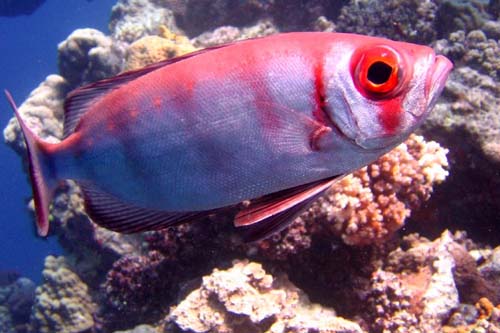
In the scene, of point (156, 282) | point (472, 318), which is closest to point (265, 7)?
point (156, 282)

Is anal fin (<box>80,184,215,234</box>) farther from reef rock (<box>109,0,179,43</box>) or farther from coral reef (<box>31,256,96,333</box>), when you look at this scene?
reef rock (<box>109,0,179,43</box>)

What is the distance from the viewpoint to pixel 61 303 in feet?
24.0

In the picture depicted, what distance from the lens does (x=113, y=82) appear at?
193cm

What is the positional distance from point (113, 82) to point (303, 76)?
94cm

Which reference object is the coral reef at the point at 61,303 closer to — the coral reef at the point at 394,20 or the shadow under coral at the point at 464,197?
the shadow under coral at the point at 464,197

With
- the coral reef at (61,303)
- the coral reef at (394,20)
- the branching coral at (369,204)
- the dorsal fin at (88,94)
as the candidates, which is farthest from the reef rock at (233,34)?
the dorsal fin at (88,94)

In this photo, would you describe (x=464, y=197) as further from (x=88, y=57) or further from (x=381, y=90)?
(x=88, y=57)

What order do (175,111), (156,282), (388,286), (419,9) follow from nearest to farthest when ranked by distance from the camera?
(175,111), (388,286), (156,282), (419,9)

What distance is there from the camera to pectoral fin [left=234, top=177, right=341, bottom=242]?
1593mm

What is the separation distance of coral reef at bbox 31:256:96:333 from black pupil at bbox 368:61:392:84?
7015 mm

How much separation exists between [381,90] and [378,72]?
0.23 ft

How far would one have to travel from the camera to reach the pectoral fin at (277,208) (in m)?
1.59

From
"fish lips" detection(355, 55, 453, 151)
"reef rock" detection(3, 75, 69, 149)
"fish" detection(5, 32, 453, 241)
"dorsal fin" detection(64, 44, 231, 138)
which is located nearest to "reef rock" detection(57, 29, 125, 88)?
"reef rock" detection(3, 75, 69, 149)

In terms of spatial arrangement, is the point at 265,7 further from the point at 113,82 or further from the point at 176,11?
the point at 113,82
